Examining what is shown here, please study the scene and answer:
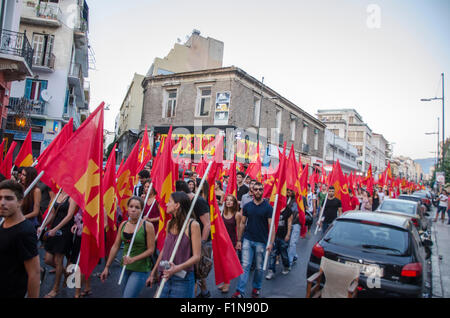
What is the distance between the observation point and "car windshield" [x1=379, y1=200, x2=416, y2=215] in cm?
953

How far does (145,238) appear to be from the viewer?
3.73m

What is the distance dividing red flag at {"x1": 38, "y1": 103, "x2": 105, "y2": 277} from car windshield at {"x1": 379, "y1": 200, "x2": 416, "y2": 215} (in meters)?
8.67

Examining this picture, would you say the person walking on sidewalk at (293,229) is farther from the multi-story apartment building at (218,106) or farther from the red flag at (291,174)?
the multi-story apartment building at (218,106)

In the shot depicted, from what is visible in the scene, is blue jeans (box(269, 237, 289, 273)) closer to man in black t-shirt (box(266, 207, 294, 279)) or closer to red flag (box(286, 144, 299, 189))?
man in black t-shirt (box(266, 207, 294, 279))

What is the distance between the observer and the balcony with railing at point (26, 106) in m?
20.4

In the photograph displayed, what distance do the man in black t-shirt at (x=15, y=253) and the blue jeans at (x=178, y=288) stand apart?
121 cm

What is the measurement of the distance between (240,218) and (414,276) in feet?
8.70

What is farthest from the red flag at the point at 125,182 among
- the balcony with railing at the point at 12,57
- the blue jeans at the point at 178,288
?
the balcony with railing at the point at 12,57

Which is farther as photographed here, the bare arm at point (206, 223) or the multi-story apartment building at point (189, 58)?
the multi-story apartment building at point (189, 58)

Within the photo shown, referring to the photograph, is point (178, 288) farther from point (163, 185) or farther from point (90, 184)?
point (163, 185)

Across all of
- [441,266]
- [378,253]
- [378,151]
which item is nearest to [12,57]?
[378,253]

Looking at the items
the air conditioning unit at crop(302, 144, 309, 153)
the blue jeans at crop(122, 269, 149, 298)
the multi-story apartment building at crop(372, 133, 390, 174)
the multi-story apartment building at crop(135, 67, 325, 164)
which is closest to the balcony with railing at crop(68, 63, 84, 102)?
the multi-story apartment building at crop(135, 67, 325, 164)

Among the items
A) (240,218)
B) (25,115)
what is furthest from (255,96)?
(240,218)
